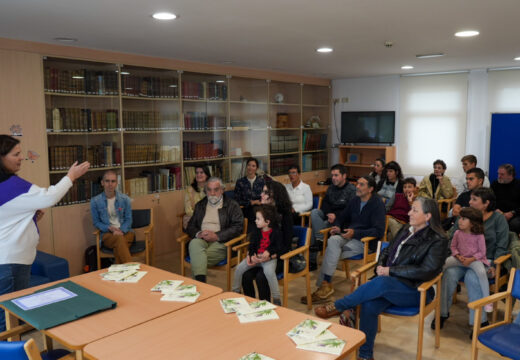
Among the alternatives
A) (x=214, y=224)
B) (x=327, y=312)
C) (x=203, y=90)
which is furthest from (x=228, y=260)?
(x=203, y=90)

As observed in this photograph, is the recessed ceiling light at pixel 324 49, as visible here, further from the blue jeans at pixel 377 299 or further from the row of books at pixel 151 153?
the blue jeans at pixel 377 299

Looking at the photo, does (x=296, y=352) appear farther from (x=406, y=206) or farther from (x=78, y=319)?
(x=406, y=206)

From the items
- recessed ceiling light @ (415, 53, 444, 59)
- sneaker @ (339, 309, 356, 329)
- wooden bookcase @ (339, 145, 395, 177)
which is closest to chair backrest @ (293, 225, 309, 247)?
sneaker @ (339, 309, 356, 329)

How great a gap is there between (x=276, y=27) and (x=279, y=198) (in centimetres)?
158

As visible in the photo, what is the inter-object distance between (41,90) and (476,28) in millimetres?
4381

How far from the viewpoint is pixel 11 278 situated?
2.77 m

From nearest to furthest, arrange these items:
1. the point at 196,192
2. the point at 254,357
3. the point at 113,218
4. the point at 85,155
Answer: the point at 254,357 → the point at 113,218 → the point at 85,155 → the point at 196,192

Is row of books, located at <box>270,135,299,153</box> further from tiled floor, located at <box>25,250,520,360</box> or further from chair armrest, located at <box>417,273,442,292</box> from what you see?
chair armrest, located at <box>417,273,442,292</box>

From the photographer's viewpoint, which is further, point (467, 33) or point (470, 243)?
point (467, 33)

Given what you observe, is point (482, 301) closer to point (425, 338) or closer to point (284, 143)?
point (425, 338)

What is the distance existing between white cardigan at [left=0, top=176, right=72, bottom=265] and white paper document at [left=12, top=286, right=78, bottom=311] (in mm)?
315

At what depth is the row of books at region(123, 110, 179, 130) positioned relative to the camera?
5.60 metres

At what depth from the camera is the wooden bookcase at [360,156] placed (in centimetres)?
837

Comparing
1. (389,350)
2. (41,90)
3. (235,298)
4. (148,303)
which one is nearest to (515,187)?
(389,350)
